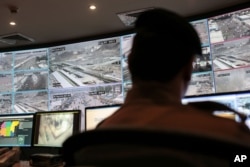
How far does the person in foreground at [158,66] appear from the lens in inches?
23.1

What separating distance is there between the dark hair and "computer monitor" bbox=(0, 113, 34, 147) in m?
2.26

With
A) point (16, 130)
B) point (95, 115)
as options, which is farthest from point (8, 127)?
point (95, 115)

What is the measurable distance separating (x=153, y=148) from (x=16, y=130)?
8.20 feet

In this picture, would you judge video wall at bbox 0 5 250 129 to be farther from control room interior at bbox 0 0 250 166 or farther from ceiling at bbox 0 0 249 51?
ceiling at bbox 0 0 249 51

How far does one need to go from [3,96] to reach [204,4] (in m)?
2.87

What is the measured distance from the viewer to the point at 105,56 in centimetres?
356

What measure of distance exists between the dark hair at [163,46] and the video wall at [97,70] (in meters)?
2.29

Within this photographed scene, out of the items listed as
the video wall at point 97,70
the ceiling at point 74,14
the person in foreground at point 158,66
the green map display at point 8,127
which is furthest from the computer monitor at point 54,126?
the person in foreground at point 158,66

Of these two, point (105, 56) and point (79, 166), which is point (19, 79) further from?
point (79, 166)

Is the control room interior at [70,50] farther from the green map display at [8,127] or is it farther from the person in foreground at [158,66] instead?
the person in foreground at [158,66]

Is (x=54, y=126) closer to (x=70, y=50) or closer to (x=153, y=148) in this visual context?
(x=70, y=50)

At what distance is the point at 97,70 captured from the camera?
359 centimetres

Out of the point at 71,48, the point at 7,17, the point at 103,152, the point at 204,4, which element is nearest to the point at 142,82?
the point at 103,152

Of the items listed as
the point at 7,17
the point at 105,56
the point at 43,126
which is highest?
the point at 7,17
